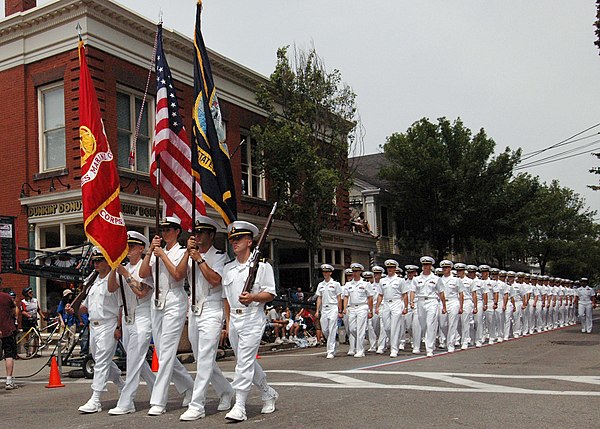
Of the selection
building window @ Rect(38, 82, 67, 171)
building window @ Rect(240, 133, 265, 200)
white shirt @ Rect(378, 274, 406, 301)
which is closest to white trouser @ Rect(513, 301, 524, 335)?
white shirt @ Rect(378, 274, 406, 301)

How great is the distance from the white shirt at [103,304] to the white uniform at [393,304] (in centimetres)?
858

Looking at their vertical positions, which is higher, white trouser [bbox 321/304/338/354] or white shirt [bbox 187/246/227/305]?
white shirt [bbox 187/246/227/305]

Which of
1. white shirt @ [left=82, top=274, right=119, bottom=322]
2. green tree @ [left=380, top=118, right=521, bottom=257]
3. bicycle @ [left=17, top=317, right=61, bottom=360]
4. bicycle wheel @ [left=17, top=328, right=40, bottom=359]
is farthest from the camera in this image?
green tree @ [left=380, top=118, right=521, bottom=257]

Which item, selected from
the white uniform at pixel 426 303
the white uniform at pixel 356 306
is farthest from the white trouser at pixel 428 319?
the white uniform at pixel 356 306

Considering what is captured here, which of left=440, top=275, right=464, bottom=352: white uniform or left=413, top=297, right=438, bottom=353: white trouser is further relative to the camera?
left=440, top=275, right=464, bottom=352: white uniform

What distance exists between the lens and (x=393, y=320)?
16.4 metres

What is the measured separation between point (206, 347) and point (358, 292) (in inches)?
362

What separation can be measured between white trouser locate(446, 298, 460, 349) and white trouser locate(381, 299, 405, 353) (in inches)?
43.3

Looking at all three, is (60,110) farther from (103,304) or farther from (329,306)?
(103,304)

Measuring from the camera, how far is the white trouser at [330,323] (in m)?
16.2

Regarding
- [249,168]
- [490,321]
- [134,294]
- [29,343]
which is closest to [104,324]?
[134,294]

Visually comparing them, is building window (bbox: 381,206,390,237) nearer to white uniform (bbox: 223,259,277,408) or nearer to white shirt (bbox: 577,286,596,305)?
white shirt (bbox: 577,286,596,305)

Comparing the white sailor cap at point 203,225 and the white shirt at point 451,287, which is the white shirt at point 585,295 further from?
the white sailor cap at point 203,225

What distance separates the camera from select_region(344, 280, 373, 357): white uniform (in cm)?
1648
